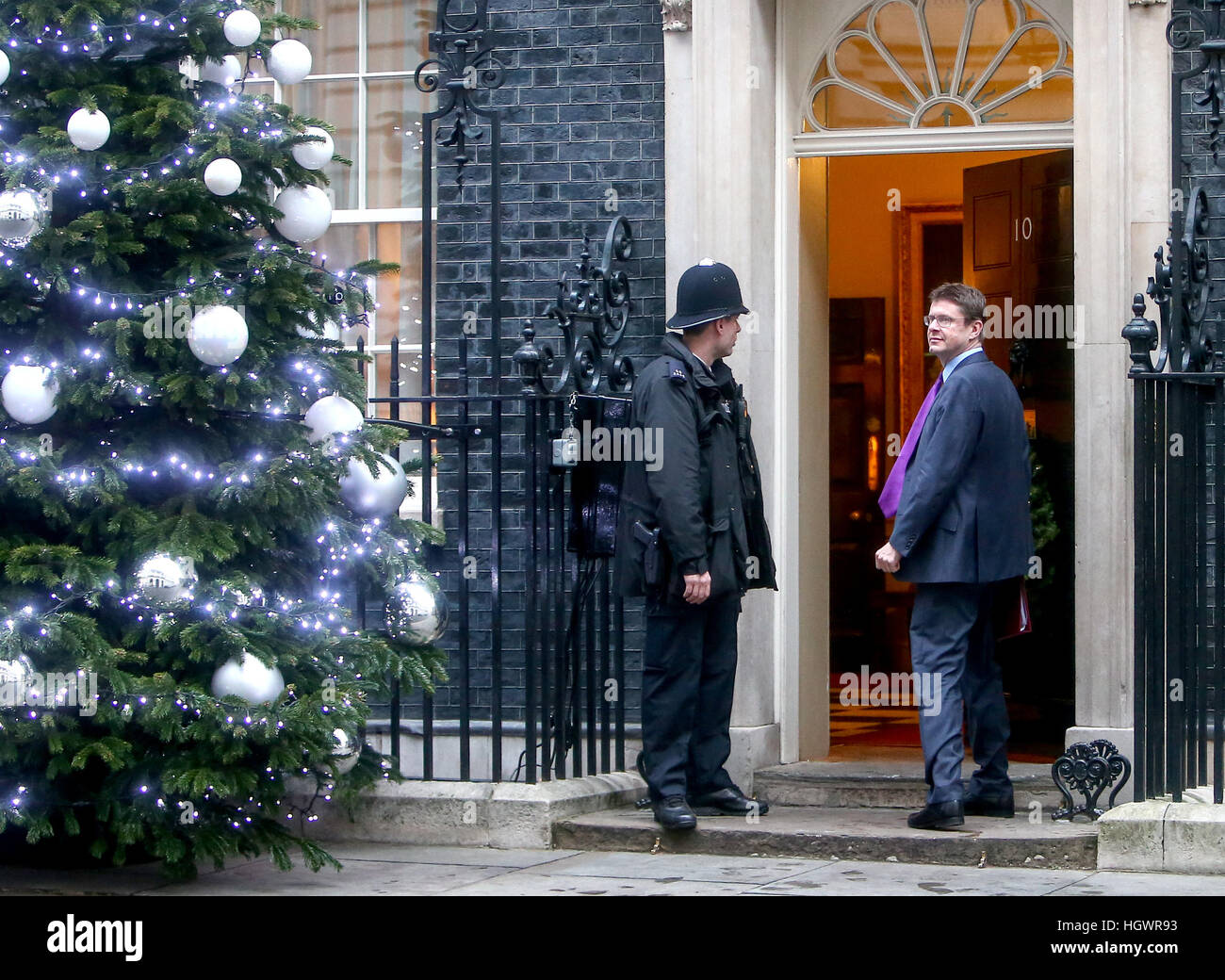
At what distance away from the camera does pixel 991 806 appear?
24.7ft

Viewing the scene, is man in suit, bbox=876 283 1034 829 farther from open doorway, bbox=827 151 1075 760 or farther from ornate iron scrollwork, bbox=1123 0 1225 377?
open doorway, bbox=827 151 1075 760

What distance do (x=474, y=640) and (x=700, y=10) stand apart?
312 centimetres

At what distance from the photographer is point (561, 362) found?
8969 millimetres

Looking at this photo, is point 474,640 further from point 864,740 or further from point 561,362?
point 864,740

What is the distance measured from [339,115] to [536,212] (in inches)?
53.4

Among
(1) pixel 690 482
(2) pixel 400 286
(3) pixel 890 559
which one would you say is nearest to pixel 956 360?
(3) pixel 890 559

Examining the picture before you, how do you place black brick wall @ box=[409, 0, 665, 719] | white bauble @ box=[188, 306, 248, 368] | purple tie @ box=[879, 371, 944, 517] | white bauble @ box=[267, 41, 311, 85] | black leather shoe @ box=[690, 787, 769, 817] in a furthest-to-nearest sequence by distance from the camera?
black brick wall @ box=[409, 0, 665, 719] → black leather shoe @ box=[690, 787, 769, 817] → purple tie @ box=[879, 371, 944, 517] → white bauble @ box=[267, 41, 311, 85] → white bauble @ box=[188, 306, 248, 368]

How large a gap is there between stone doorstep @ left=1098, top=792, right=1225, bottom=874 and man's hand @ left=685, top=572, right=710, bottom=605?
1655 millimetres

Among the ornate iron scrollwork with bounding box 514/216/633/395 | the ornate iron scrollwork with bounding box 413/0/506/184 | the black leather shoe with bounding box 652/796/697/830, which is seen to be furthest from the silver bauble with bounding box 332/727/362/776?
the ornate iron scrollwork with bounding box 413/0/506/184

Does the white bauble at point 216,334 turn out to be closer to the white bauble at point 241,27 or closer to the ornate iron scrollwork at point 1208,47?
the white bauble at point 241,27

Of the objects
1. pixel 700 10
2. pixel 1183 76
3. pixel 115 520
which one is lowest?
pixel 115 520

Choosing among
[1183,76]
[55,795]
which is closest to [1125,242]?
[1183,76]

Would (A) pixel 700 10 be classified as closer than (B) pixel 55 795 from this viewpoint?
No

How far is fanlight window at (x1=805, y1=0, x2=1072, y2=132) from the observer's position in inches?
345
